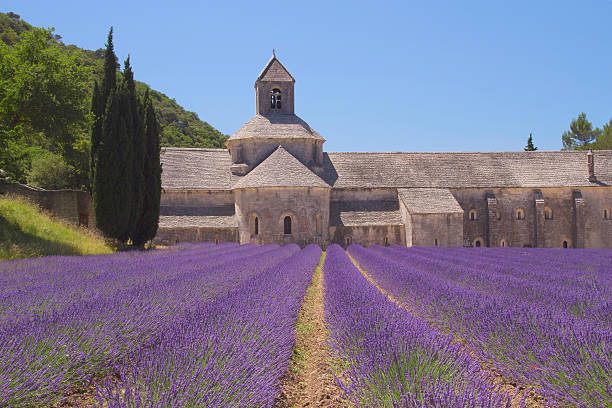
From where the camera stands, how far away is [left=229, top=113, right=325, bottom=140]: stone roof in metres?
31.2

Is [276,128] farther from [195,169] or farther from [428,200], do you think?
[428,200]

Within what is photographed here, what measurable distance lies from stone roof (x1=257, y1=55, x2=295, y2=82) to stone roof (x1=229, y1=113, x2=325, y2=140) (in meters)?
2.63

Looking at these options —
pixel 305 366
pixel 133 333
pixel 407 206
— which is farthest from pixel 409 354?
pixel 407 206

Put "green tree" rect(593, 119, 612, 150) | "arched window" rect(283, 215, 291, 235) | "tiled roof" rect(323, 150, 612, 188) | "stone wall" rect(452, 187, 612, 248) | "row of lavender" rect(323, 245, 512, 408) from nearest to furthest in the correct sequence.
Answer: "row of lavender" rect(323, 245, 512, 408), "arched window" rect(283, 215, 291, 235), "stone wall" rect(452, 187, 612, 248), "tiled roof" rect(323, 150, 612, 188), "green tree" rect(593, 119, 612, 150)

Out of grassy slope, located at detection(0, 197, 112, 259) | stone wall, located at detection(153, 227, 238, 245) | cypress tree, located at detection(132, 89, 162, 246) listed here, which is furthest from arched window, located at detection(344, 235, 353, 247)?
grassy slope, located at detection(0, 197, 112, 259)

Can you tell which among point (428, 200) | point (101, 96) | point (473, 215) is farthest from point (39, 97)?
point (473, 215)

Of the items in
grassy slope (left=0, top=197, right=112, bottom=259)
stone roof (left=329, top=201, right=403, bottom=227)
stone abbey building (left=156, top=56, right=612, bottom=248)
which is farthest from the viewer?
stone roof (left=329, top=201, right=403, bottom=227)

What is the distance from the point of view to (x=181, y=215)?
2914cm

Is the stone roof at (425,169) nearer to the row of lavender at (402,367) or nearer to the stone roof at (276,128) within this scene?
the stone roof at (276,128)

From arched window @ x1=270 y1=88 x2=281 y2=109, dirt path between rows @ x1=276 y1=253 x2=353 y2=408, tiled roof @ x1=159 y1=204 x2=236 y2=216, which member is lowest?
dirt path between rows @ x1=276 y1=253 x2=353 y2=408

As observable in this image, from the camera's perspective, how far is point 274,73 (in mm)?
34281

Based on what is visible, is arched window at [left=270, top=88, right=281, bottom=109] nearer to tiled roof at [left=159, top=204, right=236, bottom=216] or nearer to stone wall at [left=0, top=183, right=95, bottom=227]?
tiled roof at [left=159, top=204, right=236, bottom=216]

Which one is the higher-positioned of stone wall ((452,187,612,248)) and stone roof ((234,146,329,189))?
stone roof ((234,146,329,189))

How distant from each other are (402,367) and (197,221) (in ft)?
85.7
